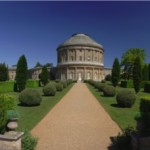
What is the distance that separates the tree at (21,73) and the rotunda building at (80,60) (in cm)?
4647

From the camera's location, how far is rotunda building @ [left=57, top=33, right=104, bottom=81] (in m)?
78.9

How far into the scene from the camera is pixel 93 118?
12078 millimetres

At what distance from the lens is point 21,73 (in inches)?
1217

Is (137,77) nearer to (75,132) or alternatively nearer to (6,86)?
(6,86)

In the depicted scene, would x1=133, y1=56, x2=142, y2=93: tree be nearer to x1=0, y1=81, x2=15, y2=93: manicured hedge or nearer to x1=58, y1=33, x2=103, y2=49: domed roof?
x1=0, y1=81, x2=15, y2=93: manicured hedge

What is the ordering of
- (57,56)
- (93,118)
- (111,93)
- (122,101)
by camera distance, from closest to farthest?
(93,118), (122,101), (111,93), (57,56)

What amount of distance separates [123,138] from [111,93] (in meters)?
16.9

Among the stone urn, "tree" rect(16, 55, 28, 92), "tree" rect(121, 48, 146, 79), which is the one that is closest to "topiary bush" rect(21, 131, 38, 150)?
the stone urn

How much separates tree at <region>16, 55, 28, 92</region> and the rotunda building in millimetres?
46469

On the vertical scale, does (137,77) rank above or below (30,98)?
above

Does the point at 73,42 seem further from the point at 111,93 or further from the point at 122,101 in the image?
the point at 122,101

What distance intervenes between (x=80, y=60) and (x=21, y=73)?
170 ft

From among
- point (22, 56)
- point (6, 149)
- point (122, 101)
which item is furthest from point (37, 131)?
point (22, 56)

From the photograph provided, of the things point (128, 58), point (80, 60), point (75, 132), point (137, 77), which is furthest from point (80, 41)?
point (75, 132)
